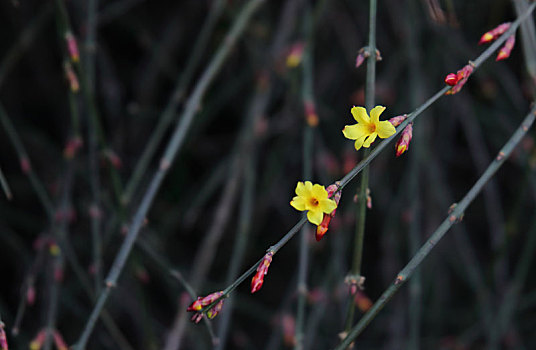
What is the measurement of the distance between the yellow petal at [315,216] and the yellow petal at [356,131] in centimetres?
15

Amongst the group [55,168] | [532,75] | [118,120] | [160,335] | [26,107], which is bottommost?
[160,335]

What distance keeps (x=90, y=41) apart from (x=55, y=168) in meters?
0.75

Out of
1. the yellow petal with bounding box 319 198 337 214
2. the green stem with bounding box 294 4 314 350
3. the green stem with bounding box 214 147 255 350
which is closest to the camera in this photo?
the yellow petal with bounding box 319 198 337 214

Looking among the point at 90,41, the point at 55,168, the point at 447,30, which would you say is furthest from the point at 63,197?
the point at 447,30

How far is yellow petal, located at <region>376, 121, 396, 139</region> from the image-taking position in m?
0.94

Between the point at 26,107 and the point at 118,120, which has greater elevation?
the point at 26,107

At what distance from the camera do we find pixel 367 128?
1013 mm

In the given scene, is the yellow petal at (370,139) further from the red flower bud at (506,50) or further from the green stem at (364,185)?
the red flower bud at (506,50)

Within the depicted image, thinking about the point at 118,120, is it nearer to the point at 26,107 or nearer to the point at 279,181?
the point at 26,107

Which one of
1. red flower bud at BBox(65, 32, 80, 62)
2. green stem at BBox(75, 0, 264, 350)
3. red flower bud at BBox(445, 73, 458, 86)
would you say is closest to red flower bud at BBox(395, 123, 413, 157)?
red flower bud at BBox(445, 73, 458, 86)

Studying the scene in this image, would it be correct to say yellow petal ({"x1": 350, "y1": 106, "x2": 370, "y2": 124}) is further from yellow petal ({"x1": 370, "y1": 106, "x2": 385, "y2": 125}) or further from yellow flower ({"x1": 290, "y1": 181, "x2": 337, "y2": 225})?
yellow flower ({"x1": 290, "y1": 181, "x2": 337, "y2": 225})

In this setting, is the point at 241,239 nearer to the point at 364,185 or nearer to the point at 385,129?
the point at 364,185

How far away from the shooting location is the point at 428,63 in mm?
2135

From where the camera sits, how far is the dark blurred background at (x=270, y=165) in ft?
6.36
